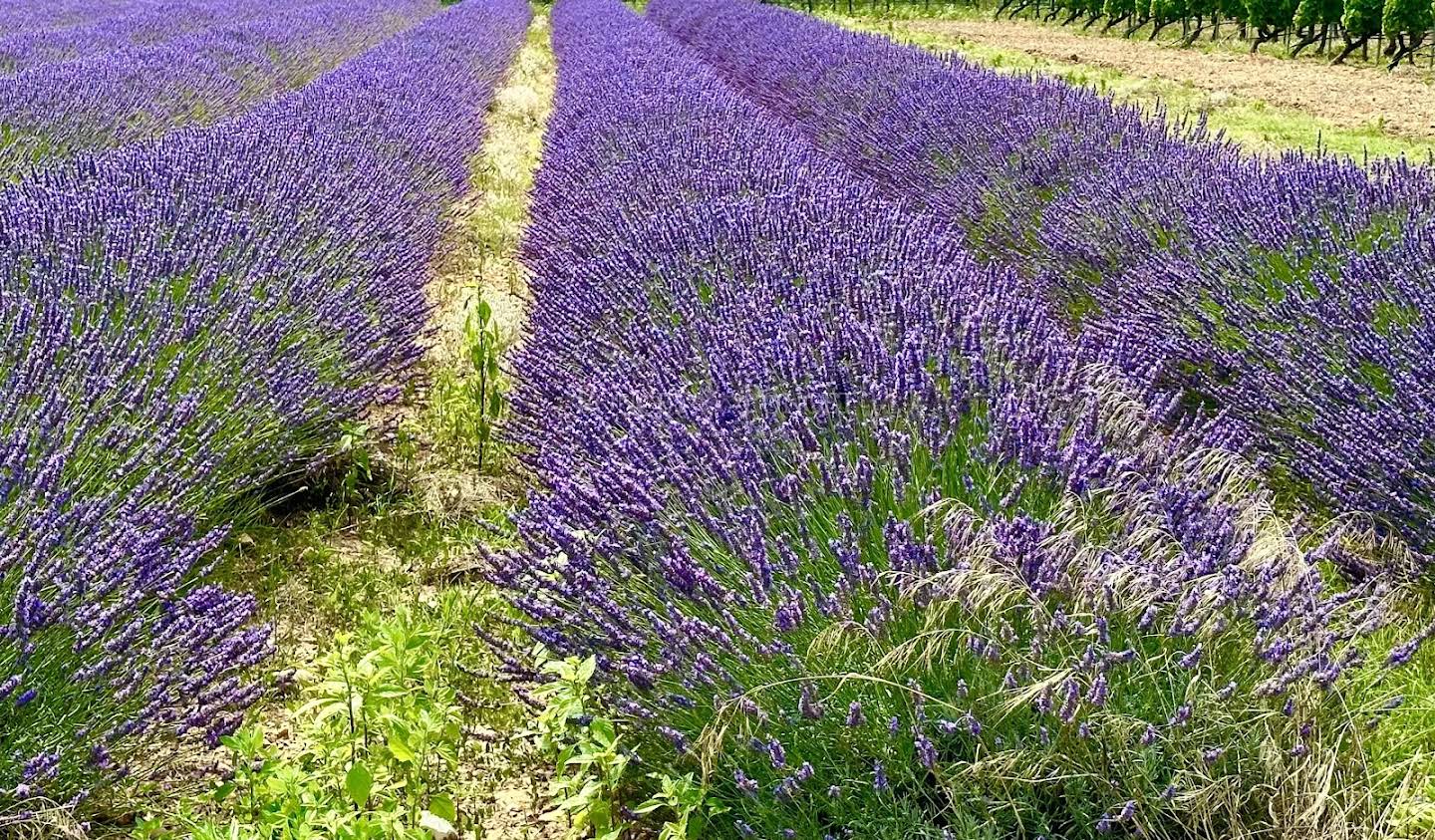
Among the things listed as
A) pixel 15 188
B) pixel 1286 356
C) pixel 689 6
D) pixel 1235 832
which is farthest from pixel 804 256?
pixel 689 6

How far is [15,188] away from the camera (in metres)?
3.87

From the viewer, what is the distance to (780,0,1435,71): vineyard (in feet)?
45.3

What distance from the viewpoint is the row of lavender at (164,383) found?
5.25ft

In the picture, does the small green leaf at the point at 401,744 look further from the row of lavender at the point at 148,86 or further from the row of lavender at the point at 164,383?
the row of lavender at the point at 148,86

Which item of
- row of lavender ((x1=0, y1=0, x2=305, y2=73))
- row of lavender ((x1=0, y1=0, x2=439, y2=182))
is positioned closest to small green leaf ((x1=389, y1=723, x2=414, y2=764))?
row of lavender ((x1=0, y1=0, x2=439, y2=182))

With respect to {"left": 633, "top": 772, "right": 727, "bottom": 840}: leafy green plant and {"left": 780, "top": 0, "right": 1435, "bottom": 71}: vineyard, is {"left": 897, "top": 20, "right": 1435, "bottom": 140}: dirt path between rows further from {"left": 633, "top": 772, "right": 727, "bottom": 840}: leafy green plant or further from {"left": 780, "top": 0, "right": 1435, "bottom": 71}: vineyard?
{"left": 633, "top": 772, "right": 727, "bottom": 840}: leafy green plant

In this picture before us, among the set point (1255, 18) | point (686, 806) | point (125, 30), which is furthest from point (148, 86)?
point (1255, 18)

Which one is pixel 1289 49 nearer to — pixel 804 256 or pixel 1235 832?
pixel 804 256

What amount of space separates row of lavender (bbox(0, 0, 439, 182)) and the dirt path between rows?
8182 mm

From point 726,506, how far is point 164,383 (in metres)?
1.38

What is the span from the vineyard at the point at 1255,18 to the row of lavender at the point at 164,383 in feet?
44.3

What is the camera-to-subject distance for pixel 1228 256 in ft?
11.0

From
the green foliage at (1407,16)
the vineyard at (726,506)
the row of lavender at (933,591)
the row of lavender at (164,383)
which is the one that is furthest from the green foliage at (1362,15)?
the row of lavender at (933,591)

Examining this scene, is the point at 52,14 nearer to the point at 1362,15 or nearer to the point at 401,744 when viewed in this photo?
the point at 401,744
